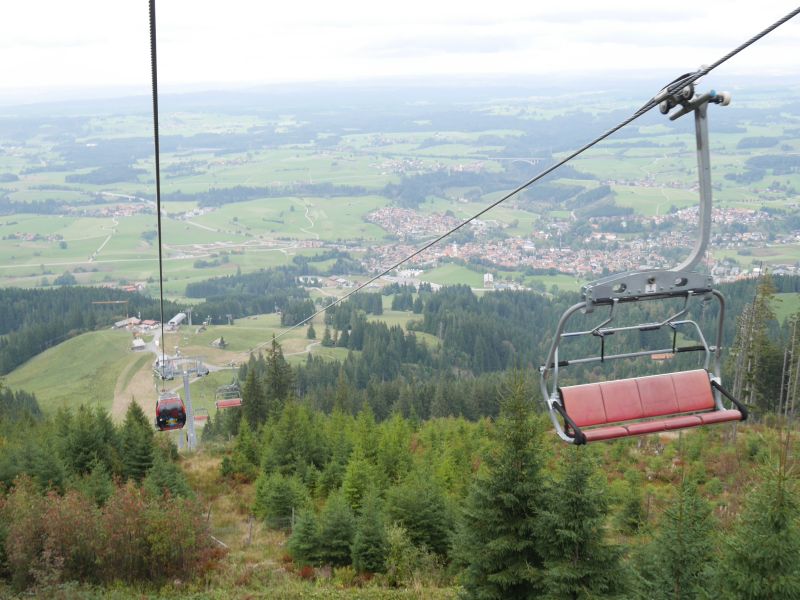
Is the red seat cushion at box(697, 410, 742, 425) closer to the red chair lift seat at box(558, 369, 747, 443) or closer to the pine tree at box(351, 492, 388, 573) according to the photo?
the red chair lift seat at box(558, 369, 747, 443)

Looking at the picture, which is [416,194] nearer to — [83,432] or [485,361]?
[485,361]

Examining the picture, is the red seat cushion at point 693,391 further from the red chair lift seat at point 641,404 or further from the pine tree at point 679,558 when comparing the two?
the pine tree at point 679,558

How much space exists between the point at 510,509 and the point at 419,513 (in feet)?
18.9

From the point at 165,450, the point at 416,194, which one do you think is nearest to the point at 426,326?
the point at 165,450

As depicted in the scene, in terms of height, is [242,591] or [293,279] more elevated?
[242,591]

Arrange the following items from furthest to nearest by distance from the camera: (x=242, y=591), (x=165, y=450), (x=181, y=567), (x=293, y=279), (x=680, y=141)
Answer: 1. (x=680, y=141)
2. (x=293, y=279)
3. (x=165, y=450)
4. (x=181, y=567)
5. (x=242, y=591)

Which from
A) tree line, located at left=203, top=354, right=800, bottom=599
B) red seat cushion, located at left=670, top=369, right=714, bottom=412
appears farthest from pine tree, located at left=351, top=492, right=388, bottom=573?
red seat cushion, located at left=670, top=369, right=714, bottom=412

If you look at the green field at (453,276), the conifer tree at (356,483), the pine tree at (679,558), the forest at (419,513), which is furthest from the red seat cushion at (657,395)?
the green field at (453,276)

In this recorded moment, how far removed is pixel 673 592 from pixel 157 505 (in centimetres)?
1044

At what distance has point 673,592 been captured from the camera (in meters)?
11.0

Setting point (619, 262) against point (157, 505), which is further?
point (619, 262)

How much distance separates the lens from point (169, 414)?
961 inches

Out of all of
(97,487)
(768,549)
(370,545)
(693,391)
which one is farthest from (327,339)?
(693,391)

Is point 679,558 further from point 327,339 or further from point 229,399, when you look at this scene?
point 327,339
